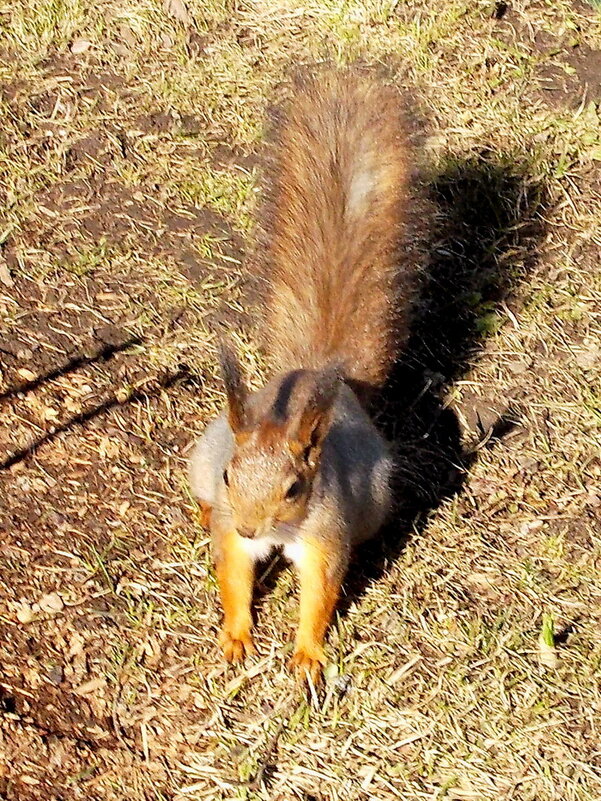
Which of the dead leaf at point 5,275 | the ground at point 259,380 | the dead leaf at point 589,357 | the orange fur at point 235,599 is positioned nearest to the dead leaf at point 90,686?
the ground at point 259,380

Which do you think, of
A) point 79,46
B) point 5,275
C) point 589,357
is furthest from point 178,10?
point 589,357

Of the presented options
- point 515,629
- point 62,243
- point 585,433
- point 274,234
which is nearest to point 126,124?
point 62,243

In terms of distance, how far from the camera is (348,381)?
329cm

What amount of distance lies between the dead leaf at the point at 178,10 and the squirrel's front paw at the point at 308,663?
2.89 meters

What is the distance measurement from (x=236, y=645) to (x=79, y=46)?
2743 millimetres

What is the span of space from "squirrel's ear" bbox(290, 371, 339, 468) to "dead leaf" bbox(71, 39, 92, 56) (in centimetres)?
253

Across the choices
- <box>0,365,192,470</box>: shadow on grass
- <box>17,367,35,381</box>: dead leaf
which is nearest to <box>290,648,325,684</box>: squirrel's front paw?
<box>0,365,192,470</box>: shadow on grass

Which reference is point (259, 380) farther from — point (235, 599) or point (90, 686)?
point (90, 686)

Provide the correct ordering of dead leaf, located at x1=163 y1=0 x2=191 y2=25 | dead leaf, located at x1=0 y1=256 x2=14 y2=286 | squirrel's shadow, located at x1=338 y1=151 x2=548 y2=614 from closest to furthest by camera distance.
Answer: squirrel's shadow, located at x1=338 y1=151 x2=548 y2=614 < dead leaf, located at x1=0 y1=256 x2=14 y2=286 < dead leaf, located at x1=163 y1=0 x2=191 y2=25

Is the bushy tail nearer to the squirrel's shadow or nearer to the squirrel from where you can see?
the squirrel

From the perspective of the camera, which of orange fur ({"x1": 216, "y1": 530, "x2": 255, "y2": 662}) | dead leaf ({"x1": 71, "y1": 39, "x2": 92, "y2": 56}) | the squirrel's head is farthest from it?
dead leaf ({"x1": 71, "y1": 39, "x2": 92, "y2": 56})

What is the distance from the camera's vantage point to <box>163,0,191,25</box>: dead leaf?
478cm

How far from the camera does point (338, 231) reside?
3.33 meters

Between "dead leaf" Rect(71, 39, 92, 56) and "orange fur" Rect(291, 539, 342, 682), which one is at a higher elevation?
"dead leaf" Rect(71, 39, 92, 56)
